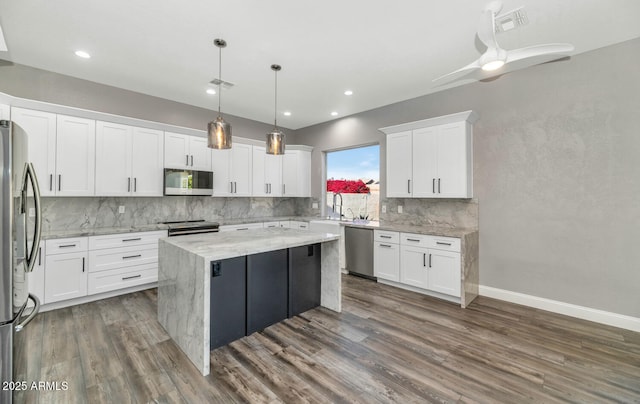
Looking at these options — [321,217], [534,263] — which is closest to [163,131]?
[321,217]

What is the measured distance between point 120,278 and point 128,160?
64.2 inches

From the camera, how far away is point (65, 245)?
3207 mm

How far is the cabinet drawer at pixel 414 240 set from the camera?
3658mm

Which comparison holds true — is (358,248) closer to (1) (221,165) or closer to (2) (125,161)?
(1) (221,165)

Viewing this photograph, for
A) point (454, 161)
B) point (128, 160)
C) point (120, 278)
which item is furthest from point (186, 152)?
point (454, 161)

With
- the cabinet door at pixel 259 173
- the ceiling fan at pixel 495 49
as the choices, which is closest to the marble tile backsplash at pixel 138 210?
the cabinet door at pixel 259 173

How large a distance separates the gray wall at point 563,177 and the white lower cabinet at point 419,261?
0.65 meters

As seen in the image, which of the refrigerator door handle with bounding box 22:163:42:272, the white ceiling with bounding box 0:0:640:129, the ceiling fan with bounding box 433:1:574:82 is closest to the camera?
the refrigerator door handle with bounding box 22:163:42:272

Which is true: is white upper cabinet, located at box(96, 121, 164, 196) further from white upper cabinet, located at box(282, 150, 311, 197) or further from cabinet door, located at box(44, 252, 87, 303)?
white upper cabinet, located at box(282, 150, 311, 197)

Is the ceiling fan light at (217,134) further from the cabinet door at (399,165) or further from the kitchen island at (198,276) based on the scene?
the cabinet door at (399,165)

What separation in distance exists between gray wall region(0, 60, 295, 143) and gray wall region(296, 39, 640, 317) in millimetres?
4336

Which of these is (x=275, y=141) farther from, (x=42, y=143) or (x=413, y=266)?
(x=42, y=143)

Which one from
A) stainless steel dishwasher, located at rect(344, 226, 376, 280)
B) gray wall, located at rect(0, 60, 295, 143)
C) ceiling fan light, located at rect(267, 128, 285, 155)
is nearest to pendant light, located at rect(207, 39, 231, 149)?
ceiling fan light, located at rect(267, 128, 285, 155)

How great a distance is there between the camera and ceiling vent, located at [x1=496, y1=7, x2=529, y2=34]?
2.32m
